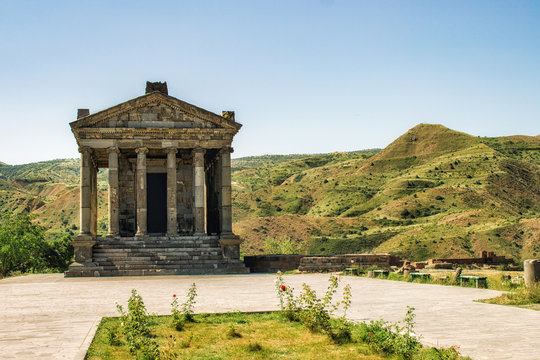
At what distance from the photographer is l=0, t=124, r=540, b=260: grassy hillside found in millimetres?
59019

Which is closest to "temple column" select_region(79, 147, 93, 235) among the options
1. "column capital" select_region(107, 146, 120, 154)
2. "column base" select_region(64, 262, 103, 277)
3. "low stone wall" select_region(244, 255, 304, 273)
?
"column capital" select_region(107, 146, 120, 154)

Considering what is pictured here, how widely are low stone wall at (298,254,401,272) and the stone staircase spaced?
3140 millimetres

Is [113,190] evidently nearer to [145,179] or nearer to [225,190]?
[145,179]

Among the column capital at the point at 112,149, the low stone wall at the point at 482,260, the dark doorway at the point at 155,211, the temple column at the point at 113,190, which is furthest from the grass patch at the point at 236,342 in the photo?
the dark doorway at the point at 155,211

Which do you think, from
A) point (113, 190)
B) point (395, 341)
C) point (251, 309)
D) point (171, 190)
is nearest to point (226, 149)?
point (171, 190)

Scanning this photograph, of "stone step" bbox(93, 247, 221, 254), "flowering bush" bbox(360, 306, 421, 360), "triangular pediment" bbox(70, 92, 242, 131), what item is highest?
"triangular pediment" bbox(70, 92, 242, 131)

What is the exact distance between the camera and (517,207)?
7412 cm

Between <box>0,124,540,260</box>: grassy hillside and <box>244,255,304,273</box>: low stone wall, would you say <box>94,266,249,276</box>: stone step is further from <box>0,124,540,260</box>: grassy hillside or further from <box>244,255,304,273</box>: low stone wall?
<box>0,124,540,260</box>: grassy hillside

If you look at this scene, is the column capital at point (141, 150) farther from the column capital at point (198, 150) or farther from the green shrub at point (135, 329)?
the green shrub at point (135, 329)

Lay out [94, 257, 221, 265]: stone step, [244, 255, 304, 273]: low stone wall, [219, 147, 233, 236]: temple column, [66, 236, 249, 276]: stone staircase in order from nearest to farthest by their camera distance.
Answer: [66, 236, 249, 276]: stone staircase → [94, 257, 221, 265]: stone step → [244, 255, 304, 273]: low stone wall → [219, 147, 233, 236]: temple column

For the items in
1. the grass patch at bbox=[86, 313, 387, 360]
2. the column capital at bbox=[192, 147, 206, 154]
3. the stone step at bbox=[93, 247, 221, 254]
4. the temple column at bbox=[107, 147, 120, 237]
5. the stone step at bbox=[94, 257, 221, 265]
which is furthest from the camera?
the column capital at bbox=[192, 147, 206, 154]

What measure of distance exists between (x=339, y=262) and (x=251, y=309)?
52.4 feet

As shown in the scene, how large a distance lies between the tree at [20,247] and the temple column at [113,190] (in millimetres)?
16434

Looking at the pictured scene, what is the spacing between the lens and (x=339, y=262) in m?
28.8
